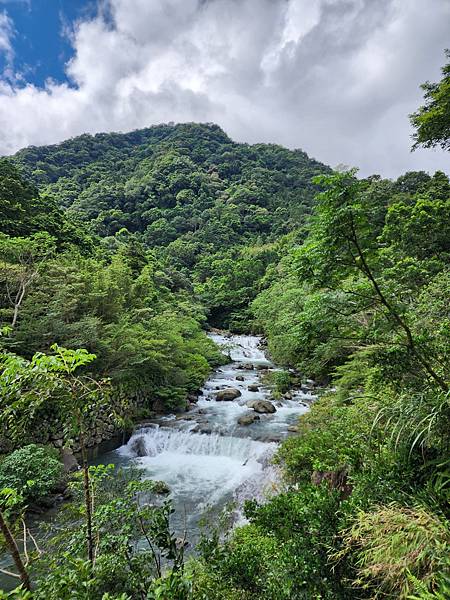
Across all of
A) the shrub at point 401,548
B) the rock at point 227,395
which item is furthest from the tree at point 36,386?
the rock at point 227,395

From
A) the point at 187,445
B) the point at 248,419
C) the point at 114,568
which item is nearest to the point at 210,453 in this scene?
the point at 187,445

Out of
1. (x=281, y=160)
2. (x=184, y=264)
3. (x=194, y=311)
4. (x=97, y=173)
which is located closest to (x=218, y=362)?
(x=194, y=311)

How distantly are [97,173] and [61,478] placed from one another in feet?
218

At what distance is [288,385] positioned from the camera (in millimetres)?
14836

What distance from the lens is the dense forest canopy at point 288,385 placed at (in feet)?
8.12

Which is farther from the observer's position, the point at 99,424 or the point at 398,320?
the point at 99,424

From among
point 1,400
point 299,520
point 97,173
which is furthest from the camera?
point 97,173

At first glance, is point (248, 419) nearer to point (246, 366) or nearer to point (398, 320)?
point (398, 320)

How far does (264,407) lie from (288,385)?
2996 mm

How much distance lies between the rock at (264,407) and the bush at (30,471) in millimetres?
7414

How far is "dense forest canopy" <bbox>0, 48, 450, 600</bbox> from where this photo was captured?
2475 millimetres

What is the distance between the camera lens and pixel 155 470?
365 inches

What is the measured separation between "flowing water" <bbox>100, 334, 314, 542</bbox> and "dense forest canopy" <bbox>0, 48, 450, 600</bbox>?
1.13 meters

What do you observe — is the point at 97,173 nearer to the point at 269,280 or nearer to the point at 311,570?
the point at 269,280
